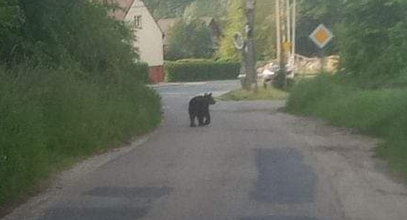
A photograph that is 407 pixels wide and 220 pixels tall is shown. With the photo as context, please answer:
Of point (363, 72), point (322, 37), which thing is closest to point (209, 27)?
point (322, 37)

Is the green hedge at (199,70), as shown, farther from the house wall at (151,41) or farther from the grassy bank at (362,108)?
the grassy bank at (362,108)

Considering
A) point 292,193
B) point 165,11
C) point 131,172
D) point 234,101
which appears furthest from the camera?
point 165,11

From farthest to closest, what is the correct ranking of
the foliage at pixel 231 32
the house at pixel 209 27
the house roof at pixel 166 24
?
the house at pixel 209 27 < the house roof at pixel 166 24 < the foliage at pixel 231 32

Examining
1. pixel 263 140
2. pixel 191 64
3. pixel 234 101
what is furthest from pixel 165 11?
pixel 263 140

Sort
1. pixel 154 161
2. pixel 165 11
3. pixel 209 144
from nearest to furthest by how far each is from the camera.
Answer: pixel 154 161 < pixel 209 144 < pixel 165 11

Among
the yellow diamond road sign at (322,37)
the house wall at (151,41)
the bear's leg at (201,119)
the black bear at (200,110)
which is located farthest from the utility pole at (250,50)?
the house wall at (151,41)

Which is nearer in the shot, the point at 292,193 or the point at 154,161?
the point at 292,193

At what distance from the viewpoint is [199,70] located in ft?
289

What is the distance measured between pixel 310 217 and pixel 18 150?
441cm

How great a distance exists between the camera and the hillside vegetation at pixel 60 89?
14914 millimetres

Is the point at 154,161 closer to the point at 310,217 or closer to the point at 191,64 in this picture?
the point at 310,217

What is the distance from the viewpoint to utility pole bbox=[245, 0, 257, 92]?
51356mm

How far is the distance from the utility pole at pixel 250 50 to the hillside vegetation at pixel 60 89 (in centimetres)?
2089

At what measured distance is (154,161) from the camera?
18.5m
